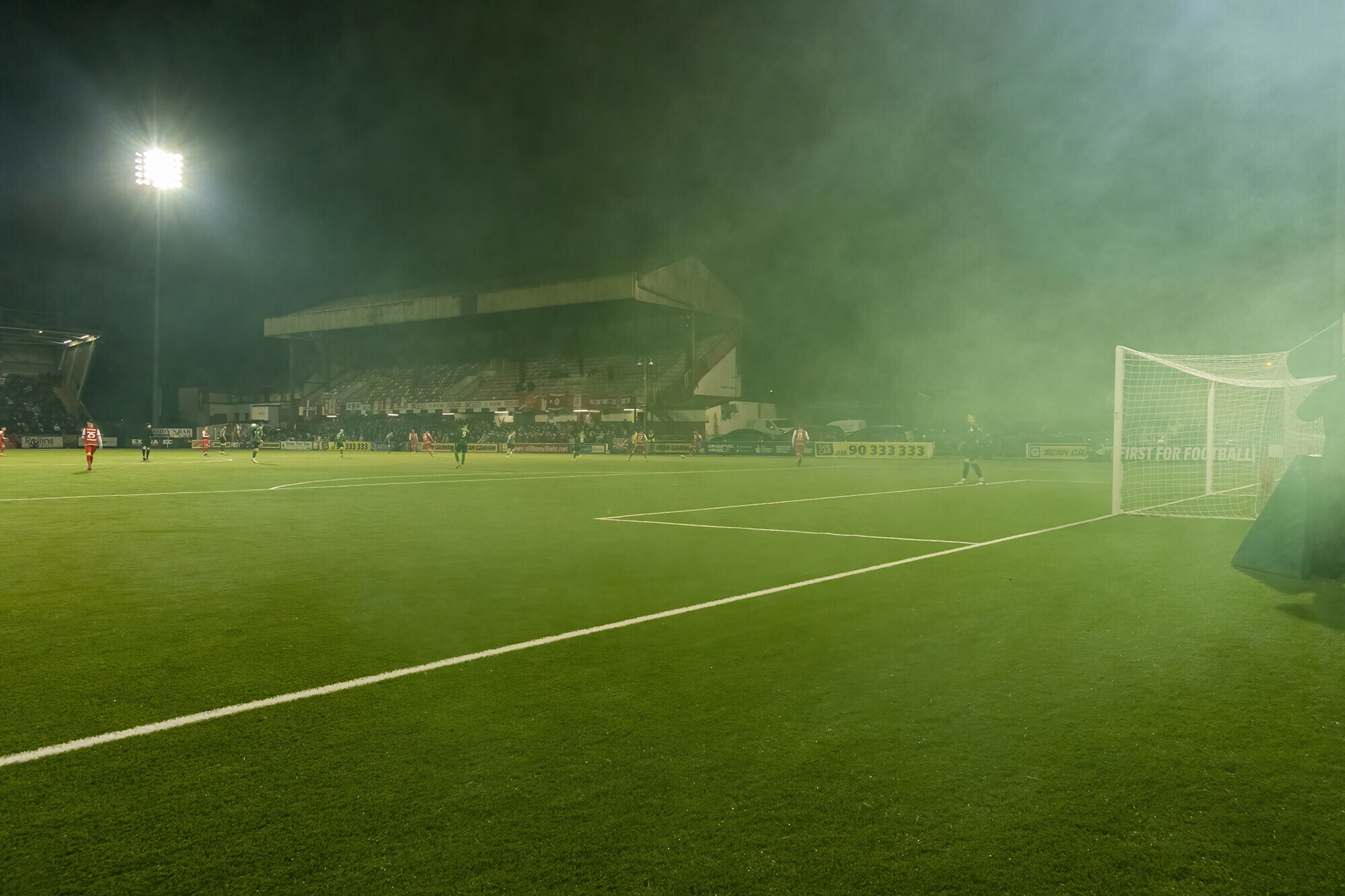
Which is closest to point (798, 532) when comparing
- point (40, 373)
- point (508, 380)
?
point (508, 380)

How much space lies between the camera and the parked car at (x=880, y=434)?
175 feet

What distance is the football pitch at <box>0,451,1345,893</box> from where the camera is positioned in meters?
2.67

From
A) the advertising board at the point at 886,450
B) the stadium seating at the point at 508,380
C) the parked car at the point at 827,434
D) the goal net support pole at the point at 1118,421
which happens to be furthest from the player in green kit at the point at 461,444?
the parked car at the point at 827,434

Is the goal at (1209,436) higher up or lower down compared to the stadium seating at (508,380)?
lower down

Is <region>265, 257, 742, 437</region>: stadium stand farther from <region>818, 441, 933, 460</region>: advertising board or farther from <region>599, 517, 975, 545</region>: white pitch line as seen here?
<region>599, 517, 975, 545</region>: white pitch line

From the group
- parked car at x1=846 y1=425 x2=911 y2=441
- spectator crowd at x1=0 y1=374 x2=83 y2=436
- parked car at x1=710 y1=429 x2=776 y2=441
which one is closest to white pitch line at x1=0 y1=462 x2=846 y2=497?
parked car at x1=710 y1=429 x2=776 y2=441

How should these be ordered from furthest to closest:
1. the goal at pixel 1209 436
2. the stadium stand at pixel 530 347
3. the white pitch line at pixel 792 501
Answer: the stadium stand at pixel 530 347
the goal at pixel 1209 436
the white pitch line at pixel 792 501

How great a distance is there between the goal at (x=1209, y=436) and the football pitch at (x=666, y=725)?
7.02 m

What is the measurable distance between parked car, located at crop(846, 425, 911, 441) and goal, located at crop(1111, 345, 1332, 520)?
46.2 feet

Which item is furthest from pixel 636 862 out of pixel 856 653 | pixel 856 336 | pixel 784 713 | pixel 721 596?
pixel 856 336

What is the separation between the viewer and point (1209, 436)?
17562 millimetres

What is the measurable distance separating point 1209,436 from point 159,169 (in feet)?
171

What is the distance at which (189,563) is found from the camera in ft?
29.4

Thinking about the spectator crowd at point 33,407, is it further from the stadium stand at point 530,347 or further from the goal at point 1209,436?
the goal at point 1209,436
